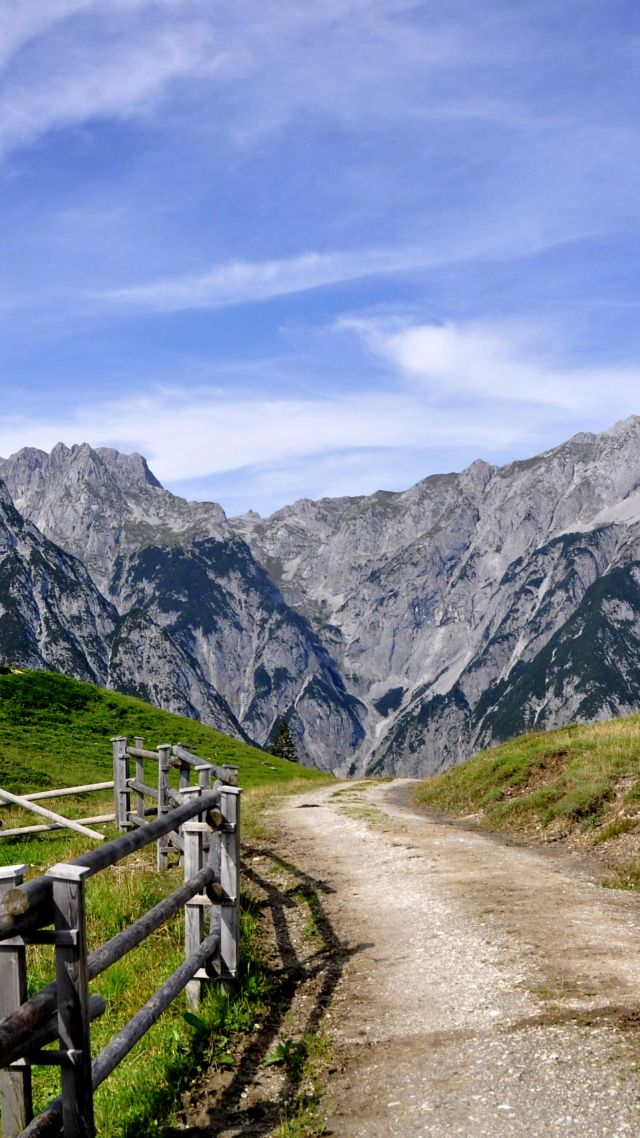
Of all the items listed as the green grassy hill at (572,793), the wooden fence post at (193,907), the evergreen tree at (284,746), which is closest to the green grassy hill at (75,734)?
the green grassy hill at (572,793)

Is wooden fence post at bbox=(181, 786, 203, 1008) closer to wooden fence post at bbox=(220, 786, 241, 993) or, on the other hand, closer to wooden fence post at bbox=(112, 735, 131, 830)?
wooden fence post at bbox=(220, 786, 241, 993)

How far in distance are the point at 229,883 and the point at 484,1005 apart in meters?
3.45

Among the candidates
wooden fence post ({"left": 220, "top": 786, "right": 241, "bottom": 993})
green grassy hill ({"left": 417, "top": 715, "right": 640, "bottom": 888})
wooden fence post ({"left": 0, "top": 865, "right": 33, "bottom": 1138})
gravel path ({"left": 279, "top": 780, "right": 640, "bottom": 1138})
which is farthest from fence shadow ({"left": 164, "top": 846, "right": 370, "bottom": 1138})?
green grassy hill ({"left": 417, "top": 715, "right": 640, "bottom": 888})

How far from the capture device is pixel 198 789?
13.1 m

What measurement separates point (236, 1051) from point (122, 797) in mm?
15826

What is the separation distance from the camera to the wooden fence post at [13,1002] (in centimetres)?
580

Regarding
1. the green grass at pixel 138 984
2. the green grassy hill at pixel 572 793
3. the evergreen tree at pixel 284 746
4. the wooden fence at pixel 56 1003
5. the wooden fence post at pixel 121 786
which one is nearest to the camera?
the wooden fence at pixel 56 1003

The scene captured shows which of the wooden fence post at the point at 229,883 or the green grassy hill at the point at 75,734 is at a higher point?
the wooden fence post at the point at 229,883

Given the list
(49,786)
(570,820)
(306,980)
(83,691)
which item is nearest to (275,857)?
(570,820)

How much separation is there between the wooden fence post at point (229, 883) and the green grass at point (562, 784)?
12171 millimetres

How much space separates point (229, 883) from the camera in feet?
35.5

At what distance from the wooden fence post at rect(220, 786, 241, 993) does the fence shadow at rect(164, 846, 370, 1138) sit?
755 mm

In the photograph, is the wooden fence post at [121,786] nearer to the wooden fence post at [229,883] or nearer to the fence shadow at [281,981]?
the fence shadow at [281,981]

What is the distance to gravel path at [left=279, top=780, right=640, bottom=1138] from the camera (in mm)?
6988
